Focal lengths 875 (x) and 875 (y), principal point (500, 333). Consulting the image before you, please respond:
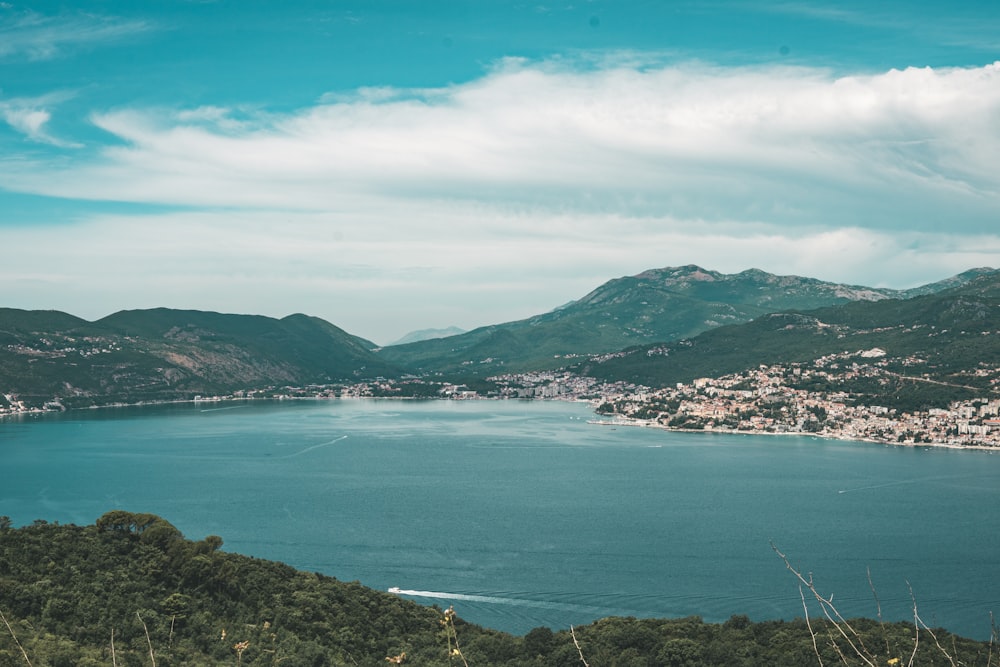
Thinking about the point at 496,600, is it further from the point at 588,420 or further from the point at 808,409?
the point at 588,420

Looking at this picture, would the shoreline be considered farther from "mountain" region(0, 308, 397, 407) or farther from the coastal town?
"mountain" region(0, 308, 397, 407)

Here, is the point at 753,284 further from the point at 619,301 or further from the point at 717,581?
the point at 717,581

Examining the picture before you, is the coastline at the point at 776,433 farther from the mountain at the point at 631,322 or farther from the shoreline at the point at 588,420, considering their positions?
the mountain at the point at 631,322

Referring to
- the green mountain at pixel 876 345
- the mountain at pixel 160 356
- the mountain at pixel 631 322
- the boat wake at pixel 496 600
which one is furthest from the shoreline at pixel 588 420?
the boat wake at pixel 496 600

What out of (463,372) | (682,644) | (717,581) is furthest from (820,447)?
(463,372)

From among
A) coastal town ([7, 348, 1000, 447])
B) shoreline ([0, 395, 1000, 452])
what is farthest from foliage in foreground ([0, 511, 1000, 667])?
coastal town ([7, 348, 1000, 447])
